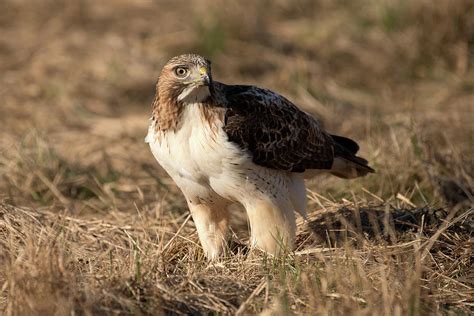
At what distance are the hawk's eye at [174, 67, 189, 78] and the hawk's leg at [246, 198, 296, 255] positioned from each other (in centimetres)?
93

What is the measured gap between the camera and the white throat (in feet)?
18.1

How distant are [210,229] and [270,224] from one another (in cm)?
42

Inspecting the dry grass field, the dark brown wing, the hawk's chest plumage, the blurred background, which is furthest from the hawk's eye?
the blurred background

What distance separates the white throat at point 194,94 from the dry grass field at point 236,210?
956mm

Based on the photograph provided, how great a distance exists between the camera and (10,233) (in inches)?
231

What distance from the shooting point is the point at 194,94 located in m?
5.56

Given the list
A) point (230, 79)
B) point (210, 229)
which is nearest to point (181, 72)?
point (210, 229)

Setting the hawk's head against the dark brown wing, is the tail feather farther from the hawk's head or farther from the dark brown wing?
the hawk's head

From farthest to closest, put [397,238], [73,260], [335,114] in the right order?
[335,114] < [397,238] < [73,260]

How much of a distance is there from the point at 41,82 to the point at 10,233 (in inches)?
203

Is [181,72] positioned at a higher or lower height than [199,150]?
higher

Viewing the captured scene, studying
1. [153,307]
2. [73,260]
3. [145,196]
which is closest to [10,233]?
[73,260]

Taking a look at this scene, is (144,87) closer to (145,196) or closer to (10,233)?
(145,196)

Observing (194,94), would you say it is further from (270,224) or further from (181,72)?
(270,224)
